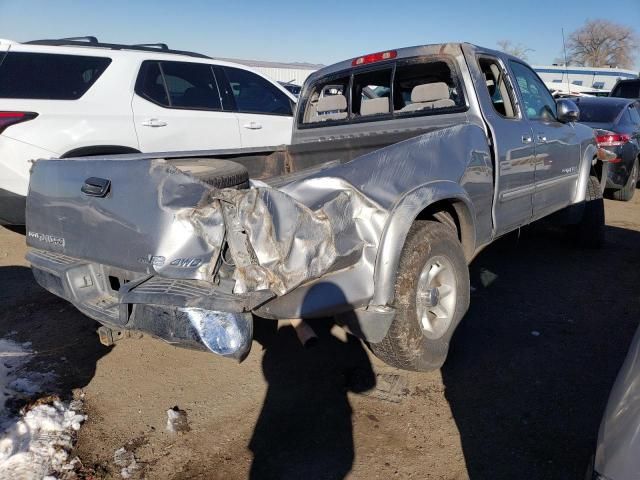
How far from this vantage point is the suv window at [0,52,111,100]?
4.64 m

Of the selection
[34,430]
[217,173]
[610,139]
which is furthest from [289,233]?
[610,139]

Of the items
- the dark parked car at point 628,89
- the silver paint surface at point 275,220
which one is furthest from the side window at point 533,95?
the dark parked car at point 628,89

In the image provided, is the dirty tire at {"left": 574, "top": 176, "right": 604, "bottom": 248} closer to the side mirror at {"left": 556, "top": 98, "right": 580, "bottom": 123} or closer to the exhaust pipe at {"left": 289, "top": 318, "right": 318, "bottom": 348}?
the side mirror at {"left": 556, "top": 98, "right": 580, "bottom": 123}

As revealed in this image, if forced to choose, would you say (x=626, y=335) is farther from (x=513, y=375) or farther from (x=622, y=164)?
(x=622, y=164)

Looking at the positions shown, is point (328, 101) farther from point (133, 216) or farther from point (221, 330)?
point (221, 330)

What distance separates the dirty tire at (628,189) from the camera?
830 centimetres

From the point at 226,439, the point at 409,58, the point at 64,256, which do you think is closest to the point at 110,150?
the point at 64,256

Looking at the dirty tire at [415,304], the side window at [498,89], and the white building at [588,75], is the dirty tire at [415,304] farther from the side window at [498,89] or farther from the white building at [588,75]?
the white building at [588,75]

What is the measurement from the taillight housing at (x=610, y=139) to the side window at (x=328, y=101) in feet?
17.0

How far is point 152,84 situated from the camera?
5.50 meters

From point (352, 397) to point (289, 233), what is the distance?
4.06ft

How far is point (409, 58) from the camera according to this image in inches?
154

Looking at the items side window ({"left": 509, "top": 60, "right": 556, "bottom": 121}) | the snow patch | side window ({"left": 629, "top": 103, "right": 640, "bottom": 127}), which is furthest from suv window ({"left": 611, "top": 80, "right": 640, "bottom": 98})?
the snow patch

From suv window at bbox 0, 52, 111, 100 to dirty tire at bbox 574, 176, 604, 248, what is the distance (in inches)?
207
